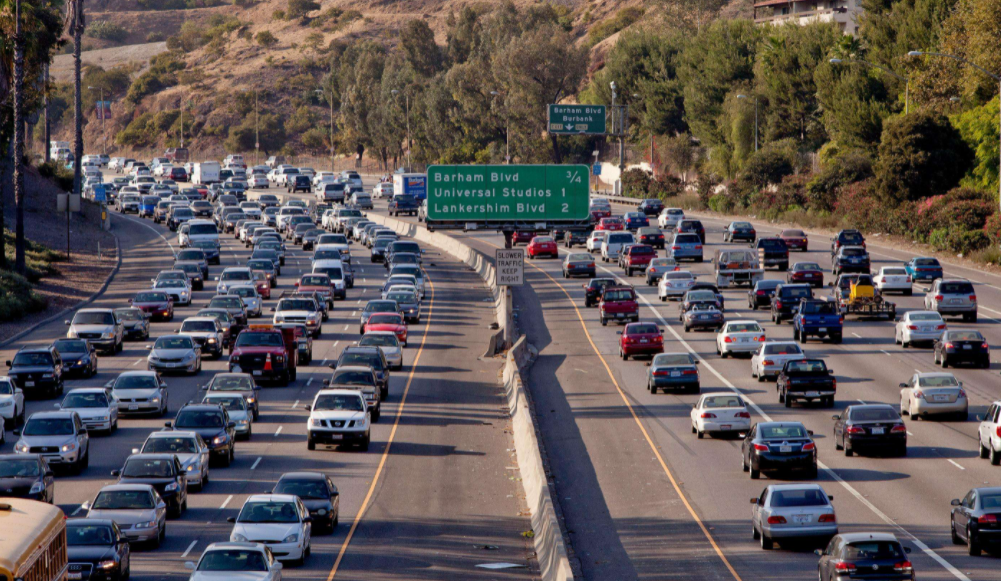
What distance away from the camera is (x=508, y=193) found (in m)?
50.7

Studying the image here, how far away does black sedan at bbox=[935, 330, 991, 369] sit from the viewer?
42.7m

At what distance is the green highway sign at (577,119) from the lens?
96.8 metres

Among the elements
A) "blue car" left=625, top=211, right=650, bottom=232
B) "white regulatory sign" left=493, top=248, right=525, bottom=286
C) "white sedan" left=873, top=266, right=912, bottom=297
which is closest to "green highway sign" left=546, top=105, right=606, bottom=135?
"blue car" left=625, top=211, right=650, bottom=232

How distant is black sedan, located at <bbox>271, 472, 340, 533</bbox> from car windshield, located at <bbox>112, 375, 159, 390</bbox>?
1372 cm

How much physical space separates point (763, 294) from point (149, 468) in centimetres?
3603

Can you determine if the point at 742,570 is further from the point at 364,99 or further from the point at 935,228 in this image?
the point at 364,99

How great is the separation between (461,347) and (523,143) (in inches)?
3341

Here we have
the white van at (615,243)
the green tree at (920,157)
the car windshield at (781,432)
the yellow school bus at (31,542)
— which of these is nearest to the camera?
the yellow school bus at (31,542)

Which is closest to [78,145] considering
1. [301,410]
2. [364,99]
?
[301,410]

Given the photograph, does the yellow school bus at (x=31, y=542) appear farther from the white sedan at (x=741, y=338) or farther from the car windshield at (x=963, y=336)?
the white sedan at (x=741, y=338)

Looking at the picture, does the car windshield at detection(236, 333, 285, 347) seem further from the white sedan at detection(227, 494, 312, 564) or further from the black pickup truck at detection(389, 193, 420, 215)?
the black pickup truck at detection(389, 193, 420, 215)

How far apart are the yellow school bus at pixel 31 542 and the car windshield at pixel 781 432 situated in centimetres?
1783

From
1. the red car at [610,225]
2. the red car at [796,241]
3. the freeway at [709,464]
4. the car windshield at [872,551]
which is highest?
the red car at [610,225]

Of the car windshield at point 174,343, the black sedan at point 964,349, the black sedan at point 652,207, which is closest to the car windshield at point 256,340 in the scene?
the car windshield at point 174,343
